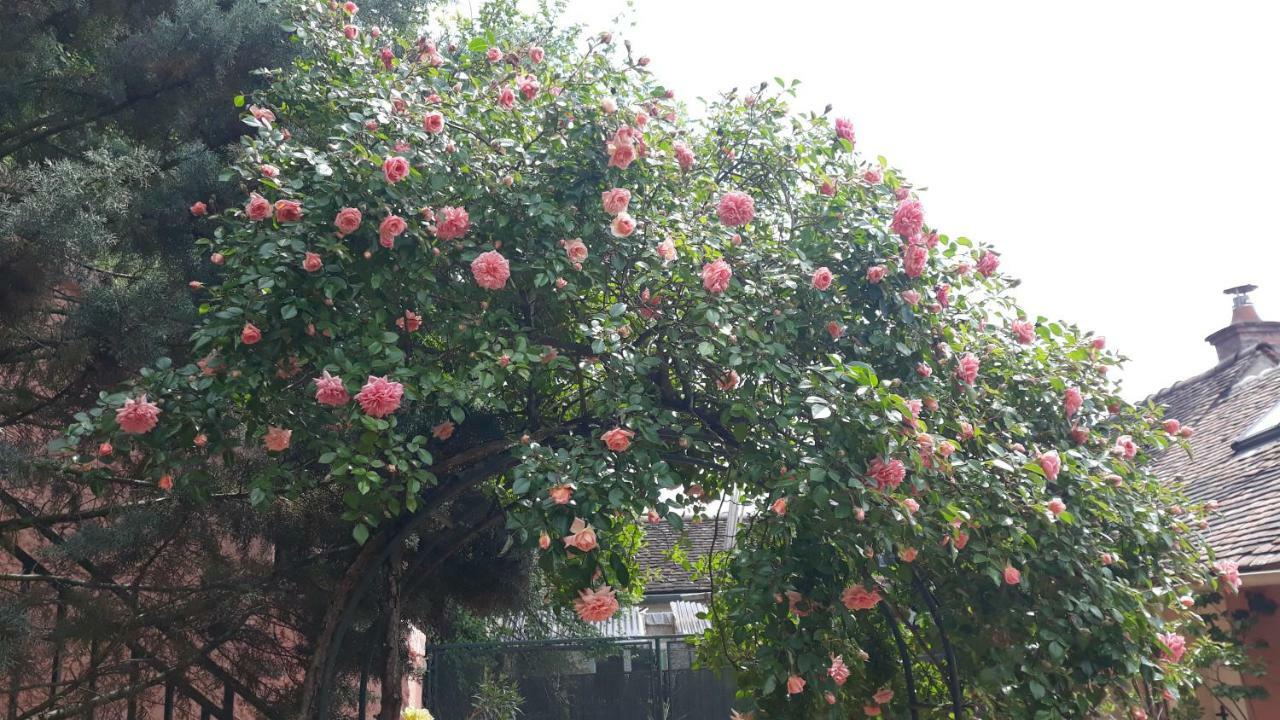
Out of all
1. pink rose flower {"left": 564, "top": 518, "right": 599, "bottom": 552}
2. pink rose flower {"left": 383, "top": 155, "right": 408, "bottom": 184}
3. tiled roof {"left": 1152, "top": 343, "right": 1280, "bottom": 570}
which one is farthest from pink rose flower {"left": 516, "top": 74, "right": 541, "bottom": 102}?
tiled roof {"left": 1152, "top": 343, "right": 1280, "bottom": 570}

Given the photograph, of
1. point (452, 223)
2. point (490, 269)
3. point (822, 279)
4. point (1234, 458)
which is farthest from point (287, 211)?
point (1234, 458)

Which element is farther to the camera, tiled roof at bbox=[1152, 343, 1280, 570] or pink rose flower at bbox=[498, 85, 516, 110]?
tiled roof at bbox=[1152, 343, 1280, 570]

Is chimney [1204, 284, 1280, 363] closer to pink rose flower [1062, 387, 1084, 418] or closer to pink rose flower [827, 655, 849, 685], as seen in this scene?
pink rose flower [1062, 387, 1084, 418]

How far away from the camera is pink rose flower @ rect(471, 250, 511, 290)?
2912 millimetres

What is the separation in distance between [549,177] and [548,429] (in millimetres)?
890

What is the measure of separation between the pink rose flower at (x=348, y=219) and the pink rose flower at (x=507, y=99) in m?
0.78

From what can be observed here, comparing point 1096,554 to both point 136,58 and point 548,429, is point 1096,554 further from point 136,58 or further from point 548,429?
point 136,58

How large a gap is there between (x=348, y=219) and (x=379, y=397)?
0.55 metres

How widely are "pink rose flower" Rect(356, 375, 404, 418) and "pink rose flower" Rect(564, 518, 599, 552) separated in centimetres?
63

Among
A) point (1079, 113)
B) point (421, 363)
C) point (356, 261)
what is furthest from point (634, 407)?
point (1079, 113)

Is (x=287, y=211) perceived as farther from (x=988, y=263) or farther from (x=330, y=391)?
(x=988, y=263)

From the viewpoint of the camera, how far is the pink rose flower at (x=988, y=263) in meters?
3.66

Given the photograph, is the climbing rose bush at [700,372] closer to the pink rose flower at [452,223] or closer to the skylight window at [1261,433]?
the pink rose flower at [452,223]

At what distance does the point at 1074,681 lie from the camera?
3131mm
